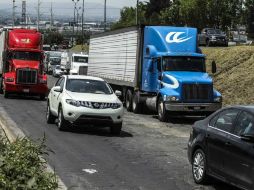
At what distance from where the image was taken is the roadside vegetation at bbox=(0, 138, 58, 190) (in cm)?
611

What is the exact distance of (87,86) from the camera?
1817 cm

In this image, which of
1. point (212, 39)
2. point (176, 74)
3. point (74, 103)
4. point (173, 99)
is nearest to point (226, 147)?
point (74, 103)

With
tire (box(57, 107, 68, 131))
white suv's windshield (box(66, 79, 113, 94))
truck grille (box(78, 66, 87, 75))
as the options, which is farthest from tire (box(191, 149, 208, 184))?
truck grille (box(78, 66, 87, 75))

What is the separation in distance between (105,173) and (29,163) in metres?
4.02

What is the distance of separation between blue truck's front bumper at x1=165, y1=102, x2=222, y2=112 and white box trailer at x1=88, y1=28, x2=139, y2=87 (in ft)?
13.0

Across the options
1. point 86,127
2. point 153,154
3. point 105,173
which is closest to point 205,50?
point 86,127

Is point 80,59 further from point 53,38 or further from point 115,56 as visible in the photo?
point 53,38

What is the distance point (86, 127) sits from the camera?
18.9 m

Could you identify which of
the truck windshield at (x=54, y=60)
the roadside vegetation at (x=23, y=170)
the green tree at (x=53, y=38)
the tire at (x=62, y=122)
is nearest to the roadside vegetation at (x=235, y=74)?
the tire at (x=62, y=122)

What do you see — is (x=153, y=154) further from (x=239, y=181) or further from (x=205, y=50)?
(x=205, y=50)

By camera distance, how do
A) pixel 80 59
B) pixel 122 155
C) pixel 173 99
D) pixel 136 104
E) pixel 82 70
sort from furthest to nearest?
1. pixel 80 59
2. pixel 82 70
3. pixel 136 104
4. pixel 173 99
5. pixel 122 155

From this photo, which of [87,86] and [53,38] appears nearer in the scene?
[87,86]

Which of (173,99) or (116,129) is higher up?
(173,99)

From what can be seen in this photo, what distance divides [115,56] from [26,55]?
5.16 metres
